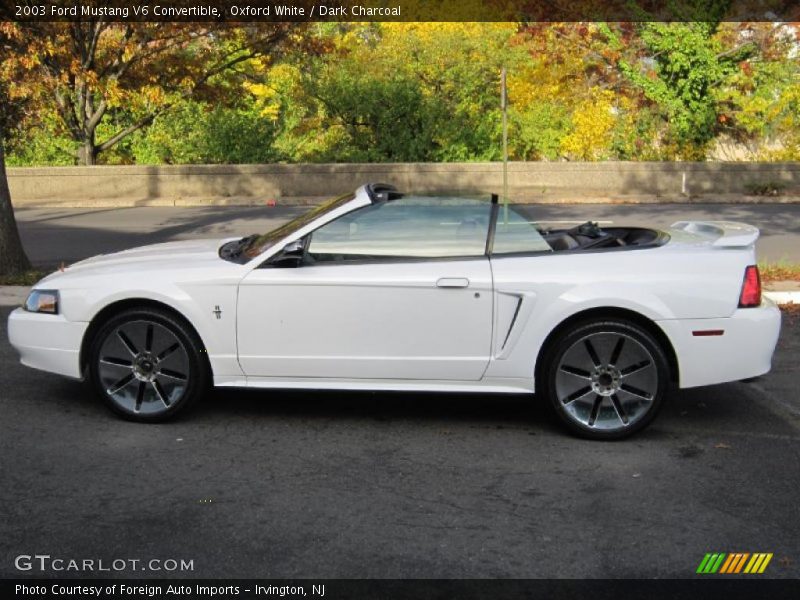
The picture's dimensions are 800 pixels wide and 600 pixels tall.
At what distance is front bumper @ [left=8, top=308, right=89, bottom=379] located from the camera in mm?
6023

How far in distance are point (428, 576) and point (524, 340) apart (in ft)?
6.57

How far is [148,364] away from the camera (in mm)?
5949

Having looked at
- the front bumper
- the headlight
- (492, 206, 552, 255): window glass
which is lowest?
the front bumper

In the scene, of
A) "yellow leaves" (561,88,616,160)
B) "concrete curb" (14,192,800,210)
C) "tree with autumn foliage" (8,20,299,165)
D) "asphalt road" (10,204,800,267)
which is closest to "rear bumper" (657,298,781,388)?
"asphalt road" (10,204,800,267)

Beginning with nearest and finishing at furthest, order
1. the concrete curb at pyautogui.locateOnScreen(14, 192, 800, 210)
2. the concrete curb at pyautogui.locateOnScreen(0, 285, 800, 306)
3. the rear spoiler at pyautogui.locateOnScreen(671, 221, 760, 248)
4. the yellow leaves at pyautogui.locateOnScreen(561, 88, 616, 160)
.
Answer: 1. the rear spoiler at pyautogui.locateOnScreen(671, 221, 760, 248)
2. the concrete curb at pyautogui.locateOnScreen(0, 285, 800, 306)
3. the concrete curb at pyautogui.locateOnScreen(14, 192, 800, 210)
4. the yellow leaves at pyautogui.locateOnScreen(561, 88, 616, 160)

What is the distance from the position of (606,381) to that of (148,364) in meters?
2.67

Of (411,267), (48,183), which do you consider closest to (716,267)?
(411,267)

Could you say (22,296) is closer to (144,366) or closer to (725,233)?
(144,366)

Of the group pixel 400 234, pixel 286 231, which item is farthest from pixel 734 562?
pixel 286 231

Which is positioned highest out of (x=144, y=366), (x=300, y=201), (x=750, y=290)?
(x=750, y=290)

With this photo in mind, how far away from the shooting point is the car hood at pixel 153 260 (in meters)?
6.09

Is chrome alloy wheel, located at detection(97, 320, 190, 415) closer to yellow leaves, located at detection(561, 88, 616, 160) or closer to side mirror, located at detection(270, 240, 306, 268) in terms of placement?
side mirror, located at detection(270, 240, 306, 268)

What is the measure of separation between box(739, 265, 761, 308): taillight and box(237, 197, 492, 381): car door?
1449 mm

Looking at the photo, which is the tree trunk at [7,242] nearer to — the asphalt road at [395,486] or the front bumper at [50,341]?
the asphalt road at [395,486]
